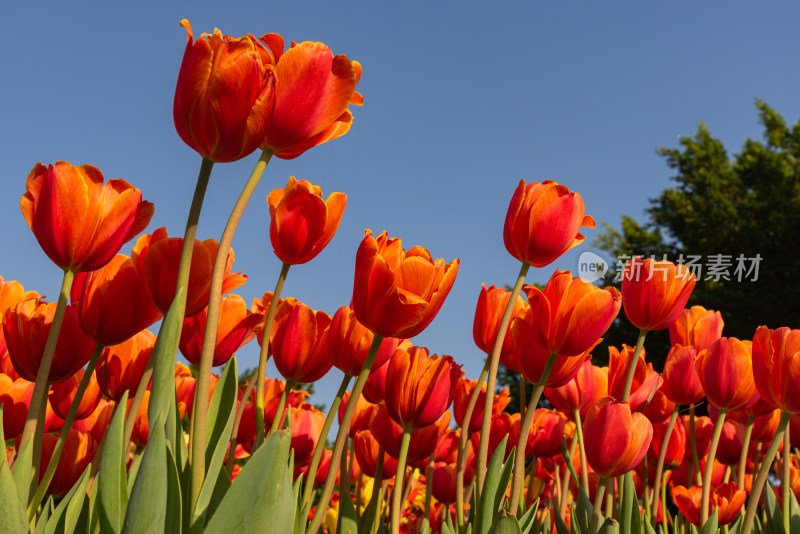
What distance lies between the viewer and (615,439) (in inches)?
53.2

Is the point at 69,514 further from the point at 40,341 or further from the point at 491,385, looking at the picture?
the point at 491,385

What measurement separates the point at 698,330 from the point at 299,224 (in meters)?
1.47

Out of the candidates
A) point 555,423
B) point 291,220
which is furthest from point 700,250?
point 291,220

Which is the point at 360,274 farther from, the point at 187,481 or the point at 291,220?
the point at 187,481

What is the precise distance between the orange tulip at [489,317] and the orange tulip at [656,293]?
0.87 feet

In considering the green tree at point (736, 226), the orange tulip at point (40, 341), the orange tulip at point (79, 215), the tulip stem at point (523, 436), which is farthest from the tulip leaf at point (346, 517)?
the green tree at point (736, 226)

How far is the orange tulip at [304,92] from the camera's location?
841 mm

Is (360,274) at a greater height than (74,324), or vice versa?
(360,274)

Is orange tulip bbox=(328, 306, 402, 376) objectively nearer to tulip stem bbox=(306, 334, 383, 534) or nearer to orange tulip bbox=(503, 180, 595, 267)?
tulip stem bbox=(306, 334, 383, 534)

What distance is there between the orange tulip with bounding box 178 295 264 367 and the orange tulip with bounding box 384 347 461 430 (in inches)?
11.0

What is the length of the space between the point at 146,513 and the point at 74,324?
1.61ft

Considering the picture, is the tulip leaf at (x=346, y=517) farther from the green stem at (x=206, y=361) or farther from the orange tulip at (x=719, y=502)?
the orange tulip at (x=719, y=502)

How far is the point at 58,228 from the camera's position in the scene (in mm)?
919

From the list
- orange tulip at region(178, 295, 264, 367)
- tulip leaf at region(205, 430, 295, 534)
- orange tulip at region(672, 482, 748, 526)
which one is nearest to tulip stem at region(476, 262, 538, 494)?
orange tulip at region(178, 295, 264, 367)
